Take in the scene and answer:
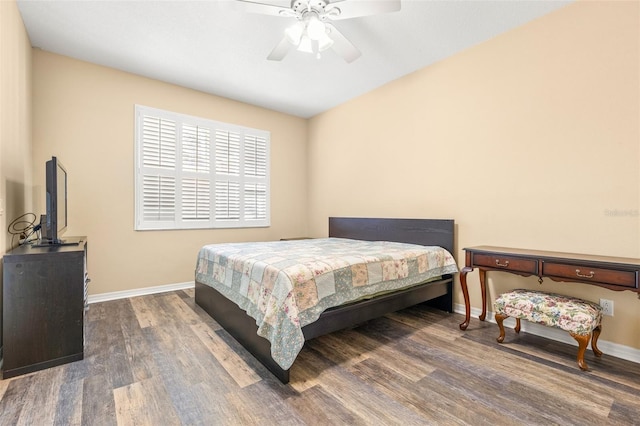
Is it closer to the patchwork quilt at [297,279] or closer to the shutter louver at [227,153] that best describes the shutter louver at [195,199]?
the shutter louver at [227,153]

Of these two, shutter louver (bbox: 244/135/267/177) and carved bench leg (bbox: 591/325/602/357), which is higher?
shutter louver (bbox: 244/135/267/177)

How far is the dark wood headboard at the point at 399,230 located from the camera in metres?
3.19

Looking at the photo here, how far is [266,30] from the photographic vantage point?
273cm

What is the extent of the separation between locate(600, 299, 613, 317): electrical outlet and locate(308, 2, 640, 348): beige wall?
0.04 meters

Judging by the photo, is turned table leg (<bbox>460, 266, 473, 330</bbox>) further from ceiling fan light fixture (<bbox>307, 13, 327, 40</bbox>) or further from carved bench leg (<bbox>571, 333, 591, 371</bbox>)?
ceiling fan light fixture (<bbox>307, 13, 327, 40</bbox>)

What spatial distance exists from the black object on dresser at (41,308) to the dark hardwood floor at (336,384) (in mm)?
106

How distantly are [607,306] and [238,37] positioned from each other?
154 inches

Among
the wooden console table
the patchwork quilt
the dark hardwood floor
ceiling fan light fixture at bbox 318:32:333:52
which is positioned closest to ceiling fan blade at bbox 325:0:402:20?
ceiling fan light fixture at bbox 318:32:333:52

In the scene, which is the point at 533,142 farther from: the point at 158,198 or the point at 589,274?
the point at 158,198

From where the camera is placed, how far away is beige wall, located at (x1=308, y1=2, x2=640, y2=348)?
7.11ft

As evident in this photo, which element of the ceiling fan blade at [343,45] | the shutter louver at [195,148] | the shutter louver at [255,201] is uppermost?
the ceiling fan blade at [343,45]

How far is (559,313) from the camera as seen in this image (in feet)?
6.62

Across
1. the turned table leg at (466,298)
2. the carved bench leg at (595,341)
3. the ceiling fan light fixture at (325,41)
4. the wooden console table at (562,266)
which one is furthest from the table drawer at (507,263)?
the ceiling fan light fixture at (325,41)

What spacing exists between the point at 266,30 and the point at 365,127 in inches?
76.6
